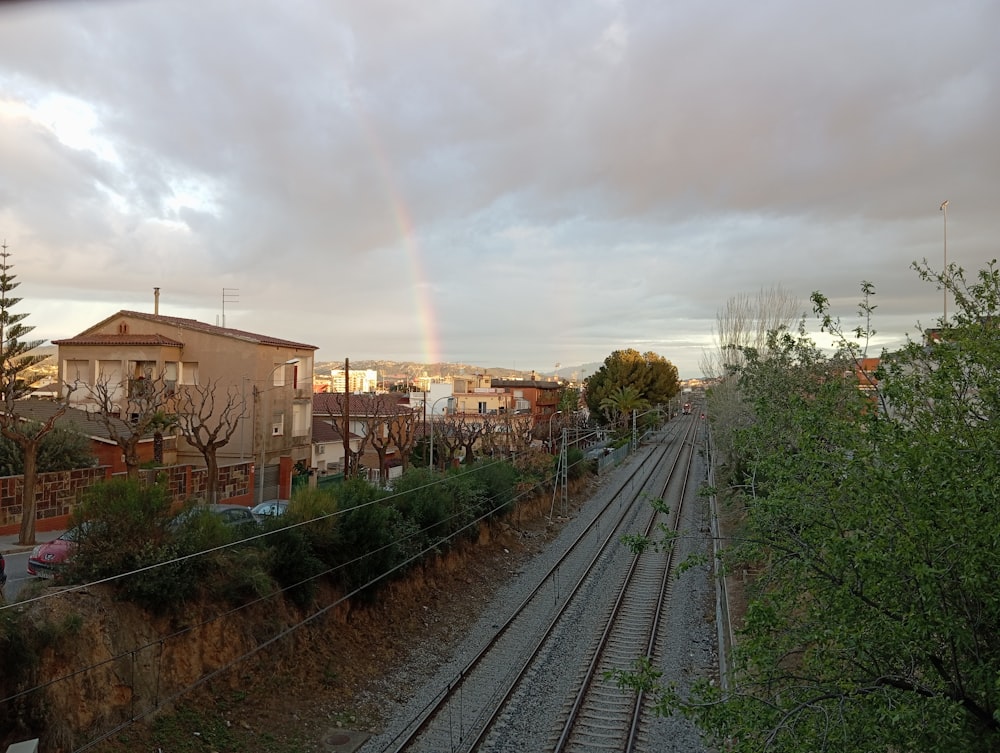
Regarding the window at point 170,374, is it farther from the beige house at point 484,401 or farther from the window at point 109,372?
the beige house at point 484,401

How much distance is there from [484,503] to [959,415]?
1944cm

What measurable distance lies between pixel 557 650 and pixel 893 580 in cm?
1080

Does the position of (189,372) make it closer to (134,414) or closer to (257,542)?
(134,414)

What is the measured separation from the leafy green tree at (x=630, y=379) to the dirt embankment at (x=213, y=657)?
54479 millimetres

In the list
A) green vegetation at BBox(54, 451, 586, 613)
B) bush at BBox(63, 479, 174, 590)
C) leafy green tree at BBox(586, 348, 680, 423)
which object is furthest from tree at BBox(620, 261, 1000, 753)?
leafy green tree at BBox(586, 348, 680, 423)

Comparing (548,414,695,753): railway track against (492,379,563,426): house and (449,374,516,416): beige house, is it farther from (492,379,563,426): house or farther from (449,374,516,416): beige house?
(449,374,516,416): beige house

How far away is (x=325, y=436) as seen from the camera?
4512cm

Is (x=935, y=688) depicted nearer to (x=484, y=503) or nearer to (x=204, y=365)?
(x=484, y=503)

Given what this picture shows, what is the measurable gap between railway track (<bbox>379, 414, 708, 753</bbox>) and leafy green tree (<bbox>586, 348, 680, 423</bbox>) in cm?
4518

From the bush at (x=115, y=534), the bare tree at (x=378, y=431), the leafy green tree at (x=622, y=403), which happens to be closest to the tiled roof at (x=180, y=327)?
the bare tree at (x=378, y=431)

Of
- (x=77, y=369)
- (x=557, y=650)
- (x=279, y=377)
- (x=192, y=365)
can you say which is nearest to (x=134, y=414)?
(x=192, y=365)

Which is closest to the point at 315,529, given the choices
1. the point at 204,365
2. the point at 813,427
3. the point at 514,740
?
the point at 514,740

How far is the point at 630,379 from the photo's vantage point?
2817 inches

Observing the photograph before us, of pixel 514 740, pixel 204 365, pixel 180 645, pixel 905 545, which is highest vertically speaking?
pixel 204 365
